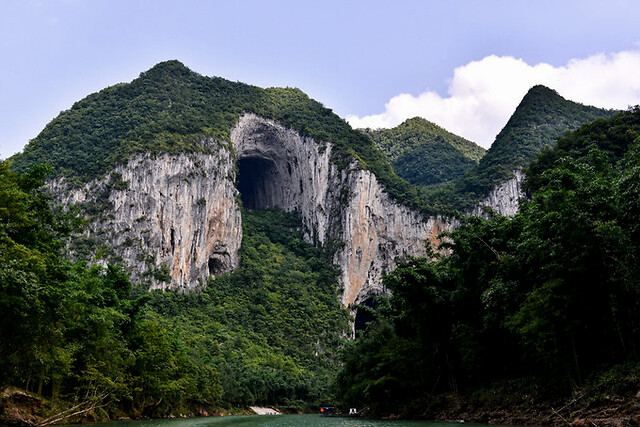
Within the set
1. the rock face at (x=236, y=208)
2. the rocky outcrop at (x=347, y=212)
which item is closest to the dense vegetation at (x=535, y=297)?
the rock face at (x=236, y=208)

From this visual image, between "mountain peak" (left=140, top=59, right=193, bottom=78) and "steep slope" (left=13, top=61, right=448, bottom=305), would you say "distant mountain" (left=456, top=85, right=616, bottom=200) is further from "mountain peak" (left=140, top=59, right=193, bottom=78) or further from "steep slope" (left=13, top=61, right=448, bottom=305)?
"mountain peak" (left=140, top=59, right=193, bottom=78)

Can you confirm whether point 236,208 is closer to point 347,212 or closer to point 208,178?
point 208,178

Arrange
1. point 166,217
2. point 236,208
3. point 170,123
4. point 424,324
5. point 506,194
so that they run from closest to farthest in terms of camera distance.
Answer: point 424,324 → point 166,217 → point 506,194 → point 170,123 → point 236,208

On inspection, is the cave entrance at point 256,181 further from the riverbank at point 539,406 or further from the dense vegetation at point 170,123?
the riverbank at point 539,406

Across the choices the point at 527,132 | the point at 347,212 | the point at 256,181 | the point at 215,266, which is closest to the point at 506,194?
the point at 527,132

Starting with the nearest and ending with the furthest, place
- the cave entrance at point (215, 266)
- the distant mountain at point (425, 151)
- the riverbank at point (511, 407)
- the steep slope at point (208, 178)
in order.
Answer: the riverbank at point (511, 407) < the steep slope at point (208, 178) < the cave entrance at point (215, 266) < the distant mountain at point (425, 151)

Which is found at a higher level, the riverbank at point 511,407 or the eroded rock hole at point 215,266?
the eroded rock hole at point 215,266
